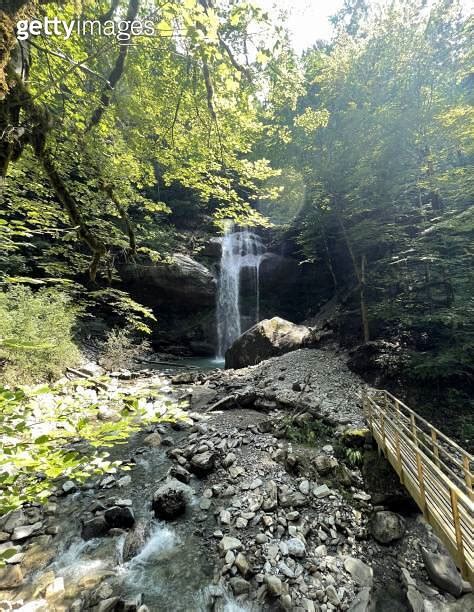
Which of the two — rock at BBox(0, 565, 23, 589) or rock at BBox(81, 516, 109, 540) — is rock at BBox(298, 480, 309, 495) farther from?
rock at BBox(0, 565, 23, 589)

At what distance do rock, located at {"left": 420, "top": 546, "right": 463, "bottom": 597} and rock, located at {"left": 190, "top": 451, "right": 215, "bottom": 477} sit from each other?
136 inches

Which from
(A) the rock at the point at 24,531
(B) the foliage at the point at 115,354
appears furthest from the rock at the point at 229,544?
(B) the foliage at the point at 115,354

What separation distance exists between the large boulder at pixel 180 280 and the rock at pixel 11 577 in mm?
14700

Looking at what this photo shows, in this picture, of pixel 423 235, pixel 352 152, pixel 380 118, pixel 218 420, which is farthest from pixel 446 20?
pixel 218 420

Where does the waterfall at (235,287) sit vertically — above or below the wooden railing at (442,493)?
above

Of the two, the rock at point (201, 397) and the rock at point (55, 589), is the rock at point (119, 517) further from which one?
the rock at point (201, 397)

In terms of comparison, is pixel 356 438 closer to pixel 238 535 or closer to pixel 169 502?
pixel 238 535

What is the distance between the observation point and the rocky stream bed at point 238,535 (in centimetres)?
340

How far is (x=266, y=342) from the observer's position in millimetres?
12664

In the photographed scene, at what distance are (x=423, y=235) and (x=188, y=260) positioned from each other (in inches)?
522

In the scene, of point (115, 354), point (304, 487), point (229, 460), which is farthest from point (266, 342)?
point (304, 487)

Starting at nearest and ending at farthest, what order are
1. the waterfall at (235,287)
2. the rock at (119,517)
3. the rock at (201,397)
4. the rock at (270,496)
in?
the rock at (119,517), the rock at (270,496), the rock at (201,397), the waterfall at (235,287)

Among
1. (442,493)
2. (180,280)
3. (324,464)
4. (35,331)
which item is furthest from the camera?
(180,280)

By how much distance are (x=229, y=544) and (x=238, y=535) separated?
21 cm
